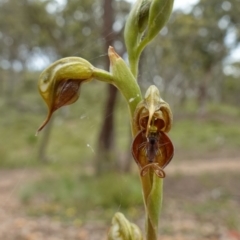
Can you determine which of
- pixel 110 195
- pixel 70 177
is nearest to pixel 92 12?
pixel 70 177

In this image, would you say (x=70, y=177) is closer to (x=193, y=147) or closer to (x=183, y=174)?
(x=183, y=174)

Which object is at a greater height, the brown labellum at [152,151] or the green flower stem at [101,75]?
the green flower stem at [101,75]

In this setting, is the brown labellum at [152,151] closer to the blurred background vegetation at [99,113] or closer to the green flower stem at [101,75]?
the green flower stem at [101,75]

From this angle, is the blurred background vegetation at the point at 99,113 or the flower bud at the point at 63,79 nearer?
the flower bud at the point at 63,79

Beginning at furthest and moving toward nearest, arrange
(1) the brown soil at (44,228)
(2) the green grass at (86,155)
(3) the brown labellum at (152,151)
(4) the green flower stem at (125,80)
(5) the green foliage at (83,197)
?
1. (2) the green grass at (86,155)
2. (5) the green foliage at (83,197)
3. (1) the brown soil at (44,228)
4. (4) the green flower stem at (125,80)
5. (3) the brown labellum at (152,151)

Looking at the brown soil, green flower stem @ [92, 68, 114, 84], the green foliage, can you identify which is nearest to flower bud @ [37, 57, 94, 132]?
green flower stem @ [92, 68, 114, 84]

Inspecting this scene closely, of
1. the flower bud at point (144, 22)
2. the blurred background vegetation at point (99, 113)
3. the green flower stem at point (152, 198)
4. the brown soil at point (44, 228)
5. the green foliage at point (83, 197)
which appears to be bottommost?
the green flower stem at point (152, 198)

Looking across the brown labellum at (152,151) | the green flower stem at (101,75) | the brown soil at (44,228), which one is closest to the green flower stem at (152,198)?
the brown labellum at (152,151)
